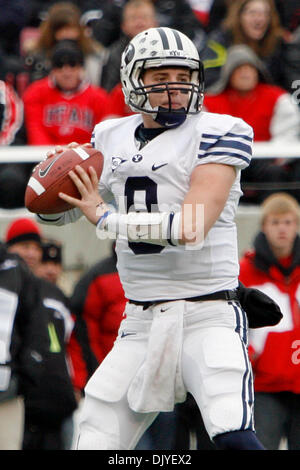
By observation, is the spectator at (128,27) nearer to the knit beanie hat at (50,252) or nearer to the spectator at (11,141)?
the spectator at (11,141)

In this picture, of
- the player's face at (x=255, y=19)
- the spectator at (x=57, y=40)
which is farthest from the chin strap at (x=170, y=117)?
the spectator at (x=57, y=40)

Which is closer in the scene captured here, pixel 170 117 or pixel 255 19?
pixel 170 117

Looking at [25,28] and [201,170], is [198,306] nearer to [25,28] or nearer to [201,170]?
[201,170]

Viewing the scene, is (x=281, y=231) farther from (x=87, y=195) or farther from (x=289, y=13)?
(x=289, y=13)

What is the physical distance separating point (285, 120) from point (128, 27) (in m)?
1.49

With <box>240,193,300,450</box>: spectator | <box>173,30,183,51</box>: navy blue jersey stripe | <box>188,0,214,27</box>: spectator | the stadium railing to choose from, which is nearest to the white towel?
<box>173,30,183,51</box>: navy blue jersey stripe

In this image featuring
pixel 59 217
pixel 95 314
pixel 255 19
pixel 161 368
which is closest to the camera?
pixel 161 368

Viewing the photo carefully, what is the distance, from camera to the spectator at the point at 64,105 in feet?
24.9

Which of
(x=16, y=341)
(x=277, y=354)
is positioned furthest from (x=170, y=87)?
(x=16, y=341)

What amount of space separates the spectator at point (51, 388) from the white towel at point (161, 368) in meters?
1.68

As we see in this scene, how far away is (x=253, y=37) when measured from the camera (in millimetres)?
7914

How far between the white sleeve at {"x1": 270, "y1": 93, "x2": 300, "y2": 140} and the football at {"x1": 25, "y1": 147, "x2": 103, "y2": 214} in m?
3.43
